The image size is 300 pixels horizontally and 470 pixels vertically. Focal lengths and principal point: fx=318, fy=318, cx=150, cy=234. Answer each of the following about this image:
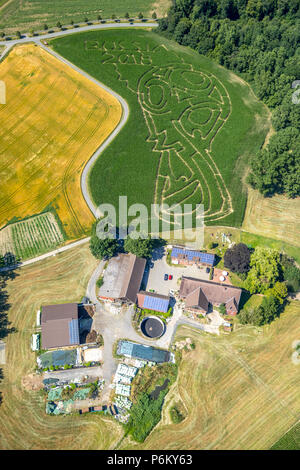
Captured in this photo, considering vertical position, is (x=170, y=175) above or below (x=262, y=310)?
above

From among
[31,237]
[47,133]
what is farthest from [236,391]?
[47,133]

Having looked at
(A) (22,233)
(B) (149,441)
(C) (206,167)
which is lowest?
(B) (149,441)

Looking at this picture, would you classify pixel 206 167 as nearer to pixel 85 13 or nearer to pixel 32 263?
pixel 32 263

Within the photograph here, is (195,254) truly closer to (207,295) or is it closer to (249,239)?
(207,295)

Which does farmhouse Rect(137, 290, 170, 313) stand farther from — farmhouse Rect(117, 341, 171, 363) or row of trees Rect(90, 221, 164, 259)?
row of trees Rect(90, 221, 164, 259)

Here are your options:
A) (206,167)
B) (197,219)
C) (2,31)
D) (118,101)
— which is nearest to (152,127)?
(118,101)

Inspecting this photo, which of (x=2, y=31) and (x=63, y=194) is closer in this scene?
(x=63, y=194)
